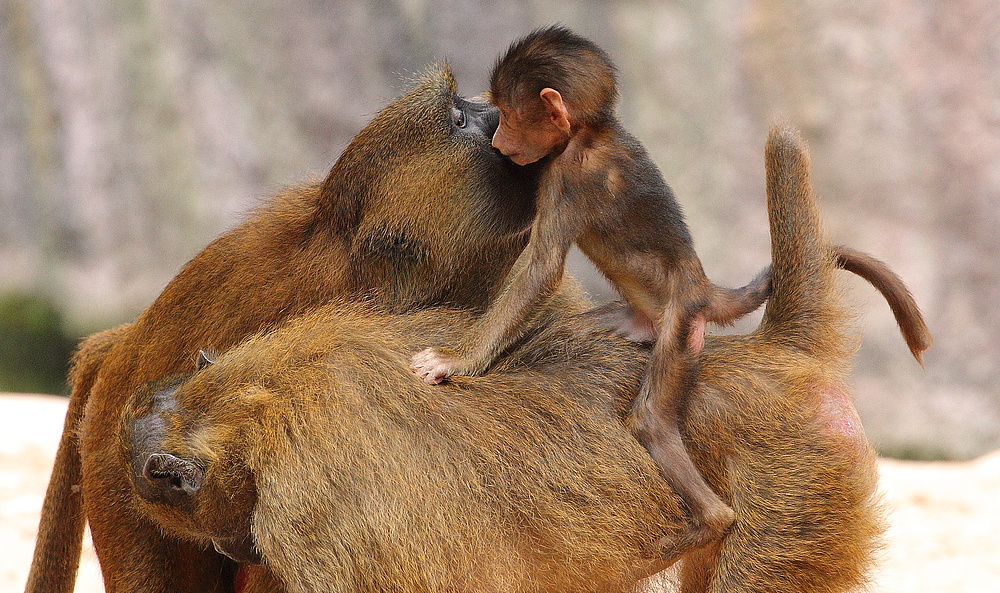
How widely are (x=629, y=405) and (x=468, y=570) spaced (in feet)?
1.40

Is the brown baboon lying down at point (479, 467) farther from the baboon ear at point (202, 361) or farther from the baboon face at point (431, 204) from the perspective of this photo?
the baboon face at point (431, 204)

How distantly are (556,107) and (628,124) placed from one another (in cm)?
327

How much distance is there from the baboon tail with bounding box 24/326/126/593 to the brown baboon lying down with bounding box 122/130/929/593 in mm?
702

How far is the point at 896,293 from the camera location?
6.66 feet

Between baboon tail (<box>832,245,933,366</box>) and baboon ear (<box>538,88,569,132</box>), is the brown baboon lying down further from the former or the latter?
baboon ear (<box>538,88,569,132</box>)

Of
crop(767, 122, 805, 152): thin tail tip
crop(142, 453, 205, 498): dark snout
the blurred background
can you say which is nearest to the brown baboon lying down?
crop(142, 453, 205, 498): dark snout

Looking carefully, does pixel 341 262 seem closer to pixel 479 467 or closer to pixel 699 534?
pixel 479 467

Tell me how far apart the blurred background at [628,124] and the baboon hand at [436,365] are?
2855mm

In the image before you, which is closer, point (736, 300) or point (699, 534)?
point (699, 534)

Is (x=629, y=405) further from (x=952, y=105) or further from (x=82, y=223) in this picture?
(x=82, y=223)

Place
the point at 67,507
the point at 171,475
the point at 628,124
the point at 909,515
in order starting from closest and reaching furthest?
the point at 171,475 < the point at 67,507 < the point at 909,515 < the point at 628,124

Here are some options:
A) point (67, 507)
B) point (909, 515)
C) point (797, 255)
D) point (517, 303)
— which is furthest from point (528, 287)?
point (909, 515)

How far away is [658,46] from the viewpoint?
5008 millimetres

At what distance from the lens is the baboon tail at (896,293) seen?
203cm
